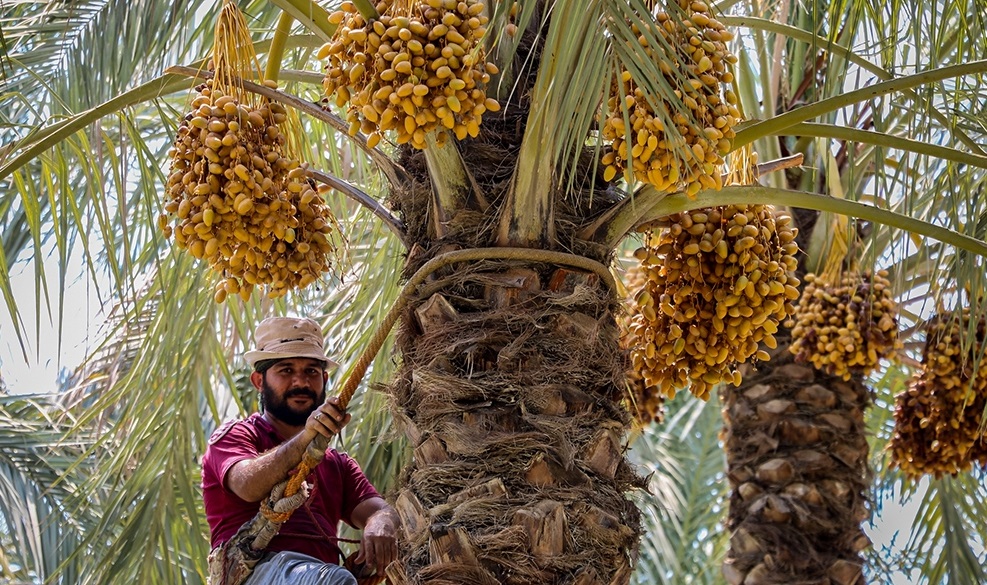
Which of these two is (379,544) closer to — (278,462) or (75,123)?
(278,462)

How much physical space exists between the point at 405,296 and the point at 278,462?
1.53ft

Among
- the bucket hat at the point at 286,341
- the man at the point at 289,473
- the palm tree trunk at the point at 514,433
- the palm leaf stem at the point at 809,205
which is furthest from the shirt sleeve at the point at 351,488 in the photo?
the palm leaf stem at the point at 809,205

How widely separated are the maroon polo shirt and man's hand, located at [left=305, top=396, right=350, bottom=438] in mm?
290

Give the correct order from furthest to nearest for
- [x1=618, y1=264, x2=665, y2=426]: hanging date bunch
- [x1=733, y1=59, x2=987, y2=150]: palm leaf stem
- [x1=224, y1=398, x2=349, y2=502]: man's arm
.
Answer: [x1=618, y1=264, x2=665, y2=426]: hanging date bunch → [x1=224, y1=398, x2=349, y2=502]: man's arm → [x1=733, y1=59, x2=987, y2=150]: palm leaf stem

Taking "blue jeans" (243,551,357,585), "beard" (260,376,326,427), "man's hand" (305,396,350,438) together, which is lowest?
"blue jeans" (243,551,357,585)

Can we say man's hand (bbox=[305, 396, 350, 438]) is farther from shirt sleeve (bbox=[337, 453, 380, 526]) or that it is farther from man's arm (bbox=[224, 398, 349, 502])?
shirt sleeve (bbox=[337, 453, 380, 526])

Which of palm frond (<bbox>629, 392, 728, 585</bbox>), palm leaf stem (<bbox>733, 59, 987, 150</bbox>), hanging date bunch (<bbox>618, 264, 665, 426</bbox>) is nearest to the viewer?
palm leaf stem (<bbox>733, 59, 987, 150</bbox>)

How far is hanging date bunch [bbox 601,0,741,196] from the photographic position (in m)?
2.50

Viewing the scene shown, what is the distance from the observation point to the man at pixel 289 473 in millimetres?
2896

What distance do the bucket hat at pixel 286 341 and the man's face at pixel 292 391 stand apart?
39 millimetres

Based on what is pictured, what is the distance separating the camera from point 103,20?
4.14 meters

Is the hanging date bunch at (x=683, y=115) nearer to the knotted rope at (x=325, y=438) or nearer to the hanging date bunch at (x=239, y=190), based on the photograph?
the knotted rope at (x=325, y=438)

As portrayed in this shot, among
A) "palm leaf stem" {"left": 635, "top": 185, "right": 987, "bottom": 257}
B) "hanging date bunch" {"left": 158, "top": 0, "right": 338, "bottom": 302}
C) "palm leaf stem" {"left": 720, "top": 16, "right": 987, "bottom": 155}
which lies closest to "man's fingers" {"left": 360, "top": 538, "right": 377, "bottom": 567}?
"hanging date bunch" {"left": 158, "top": 0, "right": 338, "bottom": 302}

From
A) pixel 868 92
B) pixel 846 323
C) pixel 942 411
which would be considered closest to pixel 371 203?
pixel 868 92
